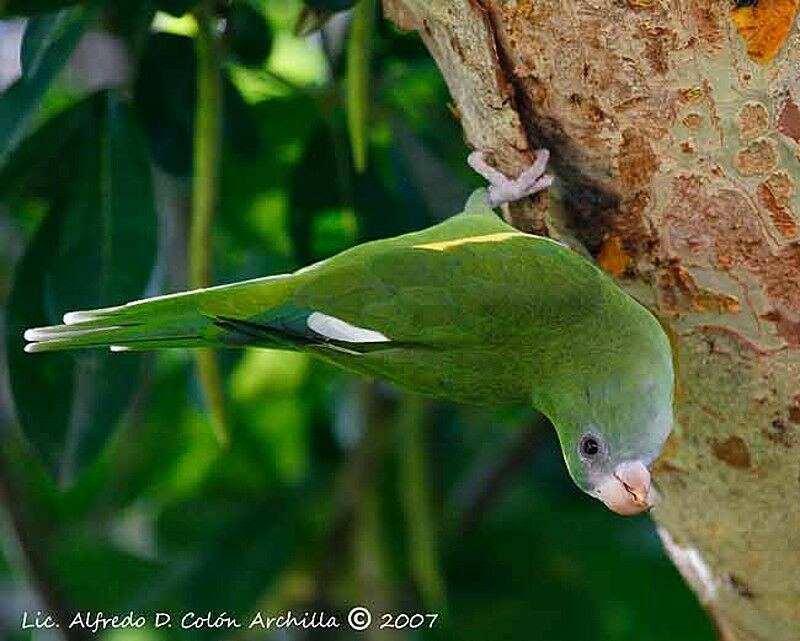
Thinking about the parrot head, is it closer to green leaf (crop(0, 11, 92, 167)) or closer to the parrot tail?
the parrot tail

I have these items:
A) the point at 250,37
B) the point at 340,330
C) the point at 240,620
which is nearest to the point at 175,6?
the point at 250,37

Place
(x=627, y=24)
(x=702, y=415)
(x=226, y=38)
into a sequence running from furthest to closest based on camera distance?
(x=226, y=38) → (x=702, y=415) → (x=627, y=24)

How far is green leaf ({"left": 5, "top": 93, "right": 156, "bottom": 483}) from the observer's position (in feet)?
6.81

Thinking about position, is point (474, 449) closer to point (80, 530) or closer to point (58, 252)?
point (80, 530)

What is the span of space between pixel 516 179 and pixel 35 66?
67 cm

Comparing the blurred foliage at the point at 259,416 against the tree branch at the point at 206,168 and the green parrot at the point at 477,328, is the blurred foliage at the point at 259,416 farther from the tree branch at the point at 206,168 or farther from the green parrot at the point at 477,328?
the green parrot at the point at 477,328

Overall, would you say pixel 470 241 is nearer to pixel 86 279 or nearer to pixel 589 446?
pixel 589 446

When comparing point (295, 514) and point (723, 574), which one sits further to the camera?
point (295, 514)

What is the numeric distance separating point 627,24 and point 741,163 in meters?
0.20

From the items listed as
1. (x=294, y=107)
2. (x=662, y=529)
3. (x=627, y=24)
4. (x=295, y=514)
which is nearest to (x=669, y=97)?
(x=627, y=24)

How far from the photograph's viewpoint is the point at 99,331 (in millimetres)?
1789

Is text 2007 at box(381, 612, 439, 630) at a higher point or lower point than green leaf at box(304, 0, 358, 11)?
lower

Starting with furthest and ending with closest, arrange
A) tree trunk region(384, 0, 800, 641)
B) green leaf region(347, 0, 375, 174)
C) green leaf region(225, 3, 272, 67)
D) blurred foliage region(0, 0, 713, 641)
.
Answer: green leaf region(225, 3, 272, 67)
blurred foliage region(0, 0, 713, 641)
green leaf region(347, 0, 375, 174)
tree trunk region(384, 0, 800, 641)

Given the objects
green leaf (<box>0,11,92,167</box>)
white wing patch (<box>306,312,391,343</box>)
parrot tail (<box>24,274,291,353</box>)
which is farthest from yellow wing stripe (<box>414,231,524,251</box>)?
green leaf (<box>0,11,92,167</box>)
